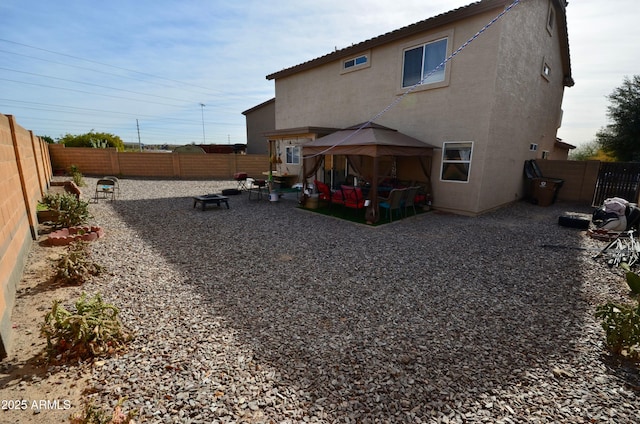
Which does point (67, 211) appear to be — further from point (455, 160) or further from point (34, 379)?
point (455, 160)

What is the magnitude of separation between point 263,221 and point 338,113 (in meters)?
6.77

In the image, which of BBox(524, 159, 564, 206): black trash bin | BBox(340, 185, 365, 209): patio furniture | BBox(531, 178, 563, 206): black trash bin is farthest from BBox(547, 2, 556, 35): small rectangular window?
BBox(340, 185, 365, 209): patio furniture

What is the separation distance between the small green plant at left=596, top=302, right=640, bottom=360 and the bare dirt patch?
182 inches

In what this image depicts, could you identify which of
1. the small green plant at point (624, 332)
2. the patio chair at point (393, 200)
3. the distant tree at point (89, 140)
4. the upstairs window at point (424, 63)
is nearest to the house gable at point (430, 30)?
the upstairs window at point (424, 63)

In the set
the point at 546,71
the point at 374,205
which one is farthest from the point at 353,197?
the point at 546,71

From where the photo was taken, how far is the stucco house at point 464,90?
8.39 meters

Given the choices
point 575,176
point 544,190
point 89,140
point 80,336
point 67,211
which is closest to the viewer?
point 80,336

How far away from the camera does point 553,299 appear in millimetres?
3873

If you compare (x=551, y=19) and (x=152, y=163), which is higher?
(x=551, y=19)

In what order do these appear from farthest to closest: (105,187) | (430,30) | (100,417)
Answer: (105,187) < (430,30) < (100,417)

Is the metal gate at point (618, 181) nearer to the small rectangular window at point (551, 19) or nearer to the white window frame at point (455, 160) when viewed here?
the small rectangular window at point (551, 19)

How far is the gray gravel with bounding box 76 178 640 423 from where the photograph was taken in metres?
2.19

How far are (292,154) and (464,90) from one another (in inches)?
328

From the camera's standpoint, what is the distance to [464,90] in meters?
8.73
